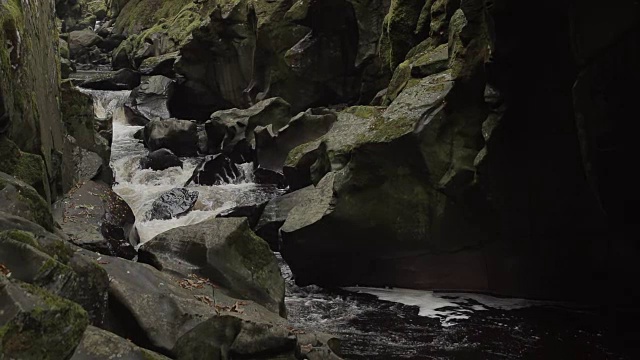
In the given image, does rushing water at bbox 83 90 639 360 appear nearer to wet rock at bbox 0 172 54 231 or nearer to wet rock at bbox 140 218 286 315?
wet rock at bbox 140 218 286 315

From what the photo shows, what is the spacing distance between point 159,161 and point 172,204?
593 centimetres

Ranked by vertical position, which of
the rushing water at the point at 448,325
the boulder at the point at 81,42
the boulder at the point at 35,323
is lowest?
the rushing water at the point at 448,325

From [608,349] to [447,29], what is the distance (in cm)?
1041

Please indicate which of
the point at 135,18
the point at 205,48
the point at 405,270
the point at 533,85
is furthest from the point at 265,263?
the point at 135,18

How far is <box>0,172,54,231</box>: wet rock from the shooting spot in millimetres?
8477

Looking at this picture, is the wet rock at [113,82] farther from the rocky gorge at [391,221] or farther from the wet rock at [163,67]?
the rocky gorge at [391,221]

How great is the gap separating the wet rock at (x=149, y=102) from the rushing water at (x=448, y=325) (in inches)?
879

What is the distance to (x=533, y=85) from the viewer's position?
14.6 meters

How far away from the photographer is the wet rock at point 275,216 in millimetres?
18797

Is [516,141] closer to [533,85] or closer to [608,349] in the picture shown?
[533,85]

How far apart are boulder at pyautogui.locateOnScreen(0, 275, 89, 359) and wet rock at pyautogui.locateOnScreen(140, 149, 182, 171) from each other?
2181cm

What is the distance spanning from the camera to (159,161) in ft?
90.0

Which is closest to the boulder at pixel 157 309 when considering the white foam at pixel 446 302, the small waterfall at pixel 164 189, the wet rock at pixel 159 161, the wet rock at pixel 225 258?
the wet rock at pixel 225 258

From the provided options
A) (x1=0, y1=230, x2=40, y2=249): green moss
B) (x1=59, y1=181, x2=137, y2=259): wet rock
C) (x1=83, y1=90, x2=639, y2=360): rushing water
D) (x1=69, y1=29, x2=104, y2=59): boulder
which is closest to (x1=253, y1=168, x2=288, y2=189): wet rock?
(x1=83, y1=90, x2=639, y2=360): rushing water
